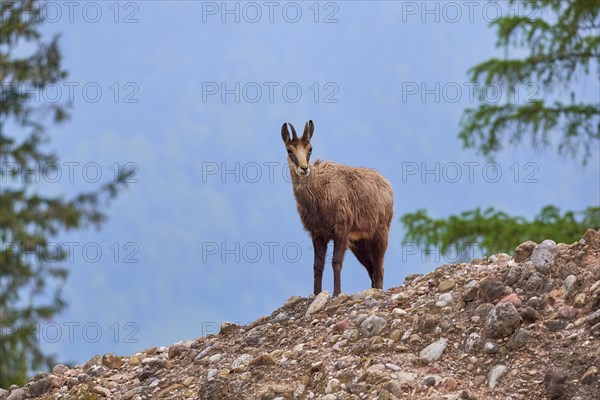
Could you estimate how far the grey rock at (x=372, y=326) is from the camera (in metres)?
8.88

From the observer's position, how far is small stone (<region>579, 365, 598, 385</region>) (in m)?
7.22

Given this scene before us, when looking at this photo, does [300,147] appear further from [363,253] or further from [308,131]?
[363,253]

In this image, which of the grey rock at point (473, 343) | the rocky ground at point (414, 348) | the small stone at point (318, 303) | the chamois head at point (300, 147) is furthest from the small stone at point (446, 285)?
the chamois head at point (300, 147)

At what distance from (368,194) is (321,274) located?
5.69ft

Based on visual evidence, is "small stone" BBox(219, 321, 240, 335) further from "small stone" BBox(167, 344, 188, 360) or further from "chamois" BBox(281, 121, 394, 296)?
"chamois" BBox(281, 121, 394, 296)

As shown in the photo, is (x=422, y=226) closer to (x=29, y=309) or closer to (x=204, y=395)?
(x=29, y=309)

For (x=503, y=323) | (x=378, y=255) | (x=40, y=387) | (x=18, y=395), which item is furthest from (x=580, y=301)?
(x=18, y=395)

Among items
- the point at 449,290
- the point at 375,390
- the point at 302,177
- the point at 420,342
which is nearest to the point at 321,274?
the point at 302,177

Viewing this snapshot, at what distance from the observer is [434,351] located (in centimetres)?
816

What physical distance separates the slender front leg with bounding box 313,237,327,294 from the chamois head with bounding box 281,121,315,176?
96cm

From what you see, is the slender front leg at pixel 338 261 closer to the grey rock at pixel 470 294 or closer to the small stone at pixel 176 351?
the small stone at pixel 176 351

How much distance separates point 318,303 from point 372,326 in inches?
57.2

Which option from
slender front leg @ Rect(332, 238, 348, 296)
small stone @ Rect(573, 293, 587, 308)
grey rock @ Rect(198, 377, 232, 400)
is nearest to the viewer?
small stone @ Rect(573, 293, 587, 308)

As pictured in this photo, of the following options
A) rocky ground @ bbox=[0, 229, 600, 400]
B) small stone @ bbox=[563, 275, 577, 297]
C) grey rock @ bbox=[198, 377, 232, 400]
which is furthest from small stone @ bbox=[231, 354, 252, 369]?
small stone @ bbox=[563, 275, 577, 297]
